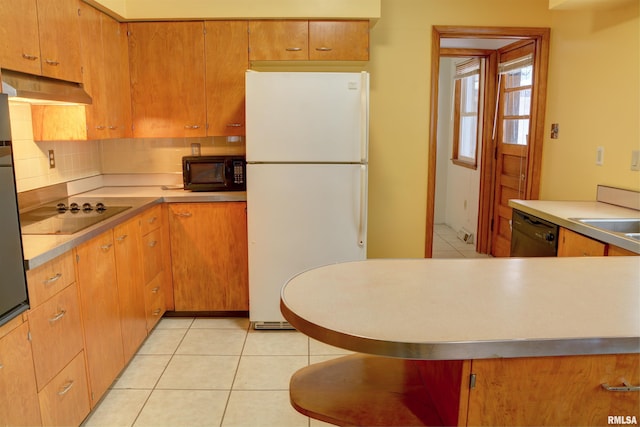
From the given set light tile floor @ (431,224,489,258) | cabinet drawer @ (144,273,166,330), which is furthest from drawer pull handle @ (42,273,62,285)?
light tile floor @ (431,224,489,258)

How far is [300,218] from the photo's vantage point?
9.91 feet

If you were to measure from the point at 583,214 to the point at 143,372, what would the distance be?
8.25ft

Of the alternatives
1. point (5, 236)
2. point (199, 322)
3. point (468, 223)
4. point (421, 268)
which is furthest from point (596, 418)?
point (468, 223)

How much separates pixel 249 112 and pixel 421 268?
1.73 m

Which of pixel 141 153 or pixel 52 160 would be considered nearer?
pixel 52 160

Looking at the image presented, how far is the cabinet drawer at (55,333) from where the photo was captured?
1749 mm

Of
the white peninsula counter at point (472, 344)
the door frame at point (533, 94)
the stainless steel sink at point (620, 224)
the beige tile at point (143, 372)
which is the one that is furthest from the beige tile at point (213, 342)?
the stainless steel sink at point (620, 224)

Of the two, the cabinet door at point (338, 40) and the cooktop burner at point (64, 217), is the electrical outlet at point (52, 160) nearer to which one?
the cooktop burner at point (64, 217)

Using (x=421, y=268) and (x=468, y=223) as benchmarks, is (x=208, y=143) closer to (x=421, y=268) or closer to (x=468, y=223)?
(x=421, y=268)

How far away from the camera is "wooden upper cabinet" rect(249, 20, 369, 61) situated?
3.21m

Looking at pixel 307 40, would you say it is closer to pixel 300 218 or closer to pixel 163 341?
pixel 300 218

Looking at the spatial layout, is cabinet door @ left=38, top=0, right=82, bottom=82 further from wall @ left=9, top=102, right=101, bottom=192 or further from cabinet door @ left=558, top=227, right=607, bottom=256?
cabinet door @ left=558, top=227, right=607, bottom=256

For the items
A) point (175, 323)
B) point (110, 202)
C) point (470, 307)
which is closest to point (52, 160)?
point (110, 202)

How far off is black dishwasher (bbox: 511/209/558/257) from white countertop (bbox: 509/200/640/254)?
0.04m
